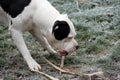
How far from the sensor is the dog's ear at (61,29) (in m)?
4.71

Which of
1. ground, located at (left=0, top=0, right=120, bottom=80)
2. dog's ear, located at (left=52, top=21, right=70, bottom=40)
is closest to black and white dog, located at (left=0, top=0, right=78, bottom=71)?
dog's ear, located at (left=52, top=21, right=70, bottom=40)

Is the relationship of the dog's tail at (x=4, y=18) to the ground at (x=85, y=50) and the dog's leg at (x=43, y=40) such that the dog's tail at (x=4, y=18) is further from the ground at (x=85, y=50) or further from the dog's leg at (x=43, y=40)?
the ground at (x=85, y=50)

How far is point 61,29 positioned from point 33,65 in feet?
1.79

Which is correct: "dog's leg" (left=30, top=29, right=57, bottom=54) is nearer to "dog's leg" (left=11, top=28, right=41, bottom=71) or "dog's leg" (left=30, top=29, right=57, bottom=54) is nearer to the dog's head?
"dog's leg" (left=11, top=28, right=41, bottom=71)

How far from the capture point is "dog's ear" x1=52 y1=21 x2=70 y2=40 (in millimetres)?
4711

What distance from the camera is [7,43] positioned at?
585 centimetres

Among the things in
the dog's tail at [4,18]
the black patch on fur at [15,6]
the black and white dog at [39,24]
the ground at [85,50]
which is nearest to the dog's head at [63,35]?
the black and white dog at [39,24]

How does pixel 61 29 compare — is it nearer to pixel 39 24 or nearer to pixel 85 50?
pixel 39 24

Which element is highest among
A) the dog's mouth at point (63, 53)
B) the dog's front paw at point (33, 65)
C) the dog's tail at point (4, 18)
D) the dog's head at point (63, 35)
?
the dog's tail at point (4, 18)

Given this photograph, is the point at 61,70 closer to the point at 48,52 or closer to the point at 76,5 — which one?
the point at 48,52

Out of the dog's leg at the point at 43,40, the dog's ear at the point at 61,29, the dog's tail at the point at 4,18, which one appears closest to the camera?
the dog's ear at the point at 61,29

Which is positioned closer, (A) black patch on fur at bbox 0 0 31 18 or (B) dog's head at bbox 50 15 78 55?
(B) dog's head at bbox 50 15 78 55

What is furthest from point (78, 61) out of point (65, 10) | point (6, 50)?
point (65, 10)

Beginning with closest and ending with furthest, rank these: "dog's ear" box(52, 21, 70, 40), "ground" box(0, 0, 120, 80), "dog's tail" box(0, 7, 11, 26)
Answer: "dog's ear" box(52, 21, 70, 40) < "ground" box(0, 0, 120, 80) < "dog's tail" box(0, 7, 11, 26)
